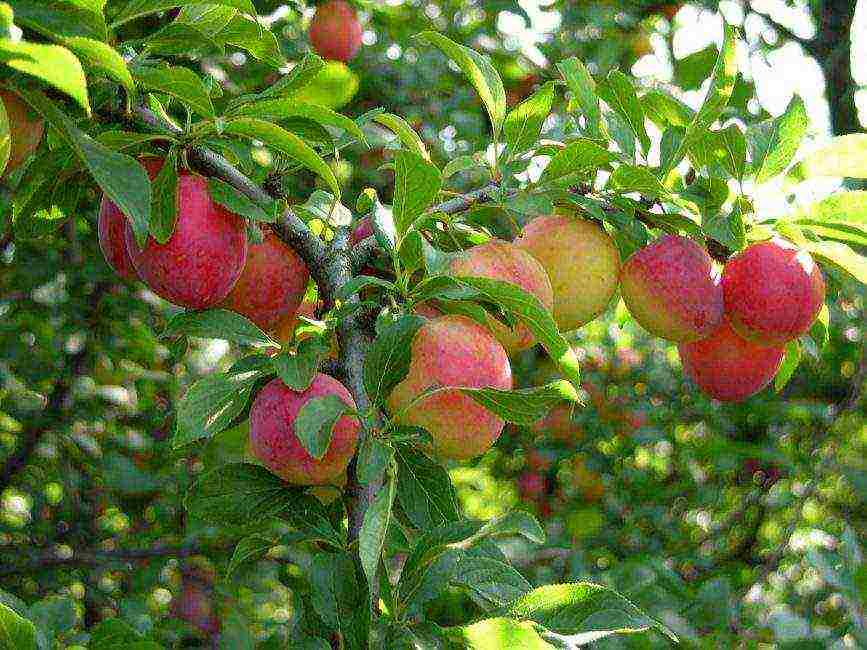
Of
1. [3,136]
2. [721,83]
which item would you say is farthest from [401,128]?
[3,136]

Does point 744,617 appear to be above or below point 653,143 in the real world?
below

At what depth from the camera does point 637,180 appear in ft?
3.20

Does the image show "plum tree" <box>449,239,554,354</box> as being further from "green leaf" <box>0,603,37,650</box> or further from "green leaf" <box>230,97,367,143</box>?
"green leaf" <box>0,603,37,650</box>

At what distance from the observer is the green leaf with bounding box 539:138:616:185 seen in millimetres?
931

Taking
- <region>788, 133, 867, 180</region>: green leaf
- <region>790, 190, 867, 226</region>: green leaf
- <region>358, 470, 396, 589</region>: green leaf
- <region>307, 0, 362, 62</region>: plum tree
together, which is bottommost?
<region>307, 0, 362, 62</region>: plum tree

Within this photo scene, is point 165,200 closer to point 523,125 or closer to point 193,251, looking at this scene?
point 193,251

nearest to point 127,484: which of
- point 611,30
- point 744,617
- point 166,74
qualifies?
point 744,617

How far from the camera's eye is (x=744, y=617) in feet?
6.06

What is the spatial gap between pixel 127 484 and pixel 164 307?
0.44m

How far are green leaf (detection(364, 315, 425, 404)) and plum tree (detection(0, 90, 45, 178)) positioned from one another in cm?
34

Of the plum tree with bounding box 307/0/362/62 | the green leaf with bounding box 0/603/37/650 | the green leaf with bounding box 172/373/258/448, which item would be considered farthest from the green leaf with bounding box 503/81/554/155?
the plum tree with bounding box 307/0/362/62

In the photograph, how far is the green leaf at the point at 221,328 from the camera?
88 cm

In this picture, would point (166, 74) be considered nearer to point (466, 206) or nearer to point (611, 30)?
point (466, 206)

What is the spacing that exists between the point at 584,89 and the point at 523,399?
1.25 ft
